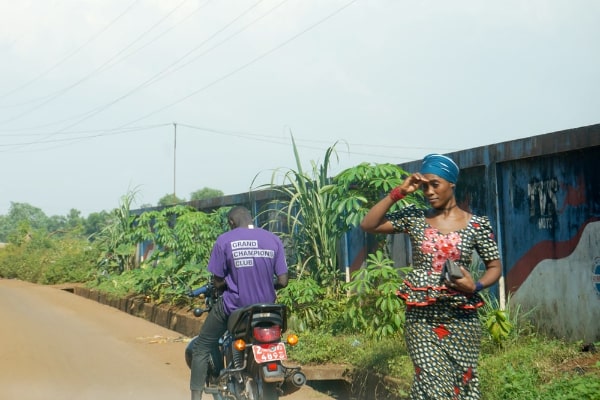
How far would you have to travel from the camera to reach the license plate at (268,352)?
5.50 metres

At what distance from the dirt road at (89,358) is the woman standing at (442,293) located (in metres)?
3.56

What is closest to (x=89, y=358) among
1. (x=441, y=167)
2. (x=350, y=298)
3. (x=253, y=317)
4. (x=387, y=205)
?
(x=350, y=298)

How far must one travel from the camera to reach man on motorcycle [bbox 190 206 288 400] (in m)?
5.93

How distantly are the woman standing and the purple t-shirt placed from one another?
1.88m

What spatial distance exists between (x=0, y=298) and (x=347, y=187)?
571 inches

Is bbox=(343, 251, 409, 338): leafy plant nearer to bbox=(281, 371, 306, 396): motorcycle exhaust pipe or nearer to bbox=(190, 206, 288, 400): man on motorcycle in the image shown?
bbox=(190, 206, 288, 400): man on motorcycle

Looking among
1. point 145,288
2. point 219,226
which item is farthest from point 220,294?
point 145,288

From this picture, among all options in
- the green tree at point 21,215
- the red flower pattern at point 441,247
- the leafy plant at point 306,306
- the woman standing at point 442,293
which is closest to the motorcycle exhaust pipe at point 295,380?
the woman standing at point 442,293

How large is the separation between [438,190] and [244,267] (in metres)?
2.11

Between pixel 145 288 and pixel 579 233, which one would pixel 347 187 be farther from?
pixel 145 288

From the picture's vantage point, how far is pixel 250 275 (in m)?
5.93

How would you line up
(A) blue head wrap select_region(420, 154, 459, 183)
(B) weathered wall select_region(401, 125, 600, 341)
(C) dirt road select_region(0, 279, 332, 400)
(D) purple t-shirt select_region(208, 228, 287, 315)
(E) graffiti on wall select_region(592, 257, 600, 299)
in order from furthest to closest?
(C) dirt road select_region(0, 279, 332, 400) → (B) weathered wall select_region(401, 125, 600, 341) → (E) graffiti on wall select_region(592, 257, 600, 299) → (D) purple t-shirt select_region(208, 228, 287, 315) → (A) blue head wrap select_region(420, 154, 459, 183)

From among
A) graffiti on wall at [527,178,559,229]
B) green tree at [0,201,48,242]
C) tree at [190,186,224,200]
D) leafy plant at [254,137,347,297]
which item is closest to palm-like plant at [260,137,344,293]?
leafy plant at [254,137,347,297]

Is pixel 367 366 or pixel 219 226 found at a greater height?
pixel 219 226
